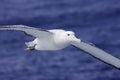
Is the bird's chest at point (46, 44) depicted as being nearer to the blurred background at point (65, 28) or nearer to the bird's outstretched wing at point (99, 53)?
the bird's outstretched wing at point (99, 53)

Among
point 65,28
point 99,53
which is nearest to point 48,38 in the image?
point 99,53

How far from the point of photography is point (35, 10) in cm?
2845

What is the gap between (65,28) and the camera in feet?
82.7

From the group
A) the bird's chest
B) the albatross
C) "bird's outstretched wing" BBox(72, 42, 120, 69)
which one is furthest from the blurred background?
the bird's chest

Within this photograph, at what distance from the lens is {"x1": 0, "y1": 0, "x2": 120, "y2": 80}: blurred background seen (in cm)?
2177

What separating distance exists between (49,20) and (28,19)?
809 mm

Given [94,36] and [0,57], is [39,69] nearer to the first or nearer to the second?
Answer: [0,57]

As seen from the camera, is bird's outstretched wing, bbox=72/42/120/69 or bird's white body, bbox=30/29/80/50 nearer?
bird's white body, bbox=30/29/80/50

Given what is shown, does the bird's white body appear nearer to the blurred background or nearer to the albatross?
the albatross

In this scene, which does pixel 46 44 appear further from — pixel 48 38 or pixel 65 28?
pixel 65 28

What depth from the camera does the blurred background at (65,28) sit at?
71.4 ft

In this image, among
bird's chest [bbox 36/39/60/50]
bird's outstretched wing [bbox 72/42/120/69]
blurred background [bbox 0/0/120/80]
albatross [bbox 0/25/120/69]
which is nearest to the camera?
albatross [bbox 0/25/120/69]

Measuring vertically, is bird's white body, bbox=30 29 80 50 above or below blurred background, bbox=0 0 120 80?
below

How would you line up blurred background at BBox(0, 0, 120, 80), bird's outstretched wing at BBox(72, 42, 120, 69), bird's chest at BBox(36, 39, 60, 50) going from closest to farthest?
bird's chest at BBox(36, 39, 60, 50) → bird's outstretched wing at BBox(72, 42, 120, 69) → blurred background at BBox(0, 0, 120, 80)
